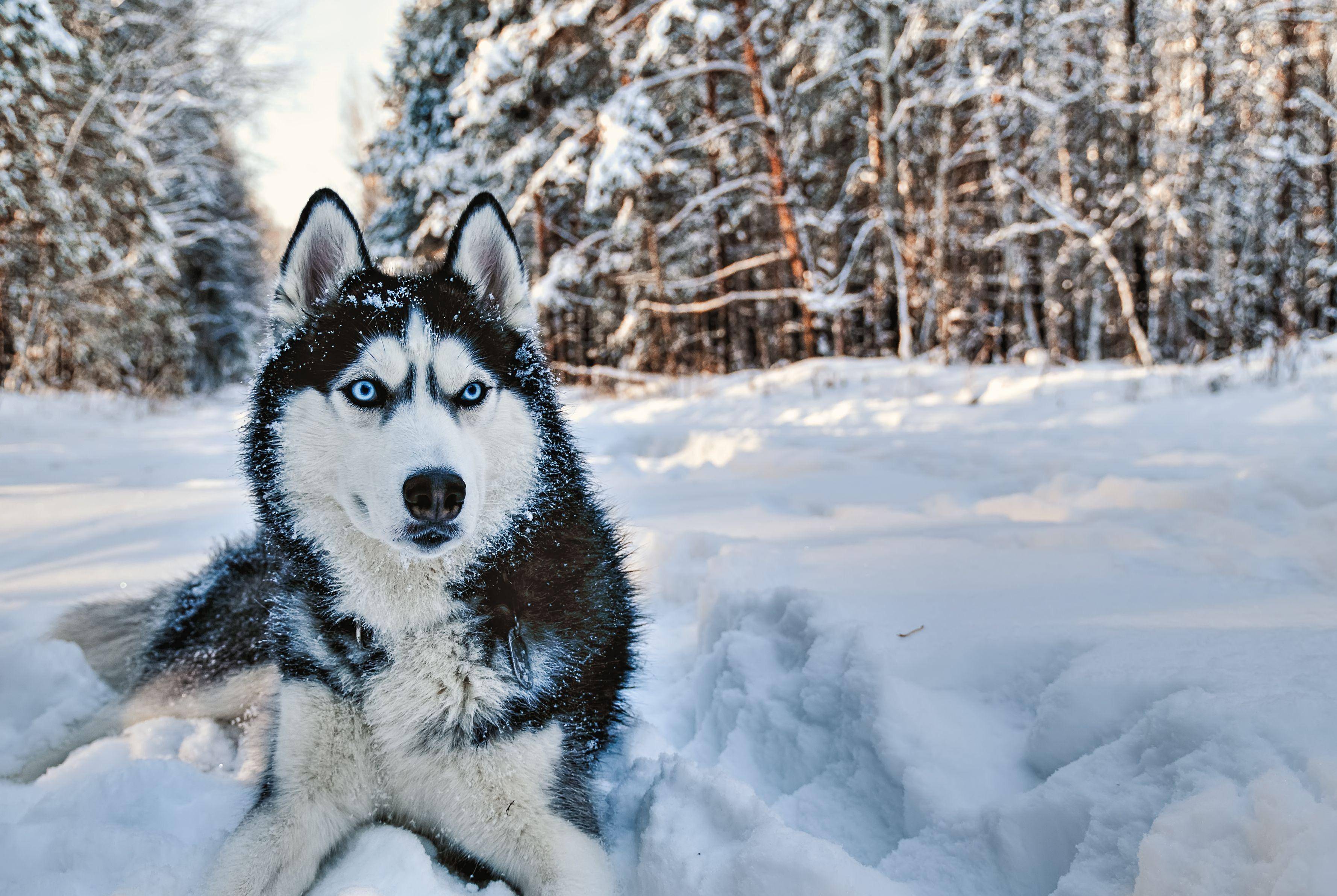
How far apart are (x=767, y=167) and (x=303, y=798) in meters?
15.2

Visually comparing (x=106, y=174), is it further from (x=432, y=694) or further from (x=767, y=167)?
(x=432, y=694)

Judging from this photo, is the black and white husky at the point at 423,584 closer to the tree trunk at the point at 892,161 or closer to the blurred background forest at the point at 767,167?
the blurred background forest at the point at 767,167

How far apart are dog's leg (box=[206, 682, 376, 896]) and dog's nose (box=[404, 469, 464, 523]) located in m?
0.53

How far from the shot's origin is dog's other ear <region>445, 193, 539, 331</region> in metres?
1.84

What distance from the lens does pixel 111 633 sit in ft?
8.18

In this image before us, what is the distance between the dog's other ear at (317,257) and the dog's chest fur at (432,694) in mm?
936

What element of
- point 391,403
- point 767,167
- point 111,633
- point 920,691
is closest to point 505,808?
point 391,403

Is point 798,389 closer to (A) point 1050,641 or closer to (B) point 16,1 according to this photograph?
(A) point 1050,641

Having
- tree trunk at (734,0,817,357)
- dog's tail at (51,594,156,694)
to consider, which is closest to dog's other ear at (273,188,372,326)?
dog's tail at (51,594,156,694)

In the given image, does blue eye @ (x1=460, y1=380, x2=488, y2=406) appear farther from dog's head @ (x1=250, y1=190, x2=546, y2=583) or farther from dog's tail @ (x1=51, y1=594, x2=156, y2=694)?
dog's tail @ (x1=51, y1=594, x2=156, y2=694)

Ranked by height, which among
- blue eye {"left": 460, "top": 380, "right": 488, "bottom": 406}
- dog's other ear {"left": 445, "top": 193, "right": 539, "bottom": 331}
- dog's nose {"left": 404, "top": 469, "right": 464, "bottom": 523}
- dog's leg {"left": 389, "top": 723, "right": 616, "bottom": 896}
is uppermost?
dog's other ear {"left": 445, "top": 193, "right": 539, "bottom": 331}

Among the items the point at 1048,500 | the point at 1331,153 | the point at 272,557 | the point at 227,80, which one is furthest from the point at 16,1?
the point at 1331,153

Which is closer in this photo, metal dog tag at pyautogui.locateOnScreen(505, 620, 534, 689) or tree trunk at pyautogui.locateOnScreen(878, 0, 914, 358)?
metal dog tag at pyautogui.locateOnScreen(505, 620, 534, 689)

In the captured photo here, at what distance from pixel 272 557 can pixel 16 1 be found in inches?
395
